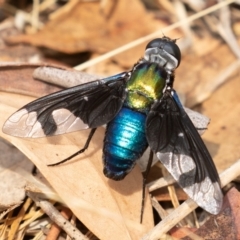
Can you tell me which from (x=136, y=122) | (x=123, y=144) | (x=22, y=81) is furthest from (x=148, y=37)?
(x=123, y=144)

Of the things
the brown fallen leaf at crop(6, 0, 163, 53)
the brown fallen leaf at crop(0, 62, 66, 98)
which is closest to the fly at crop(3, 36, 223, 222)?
the brown fallen leaf at crop(0, 62, 66, 98)

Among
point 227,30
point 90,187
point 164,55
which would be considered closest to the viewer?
point 90,187

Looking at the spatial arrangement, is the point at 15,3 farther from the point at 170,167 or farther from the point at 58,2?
the point at 170,167

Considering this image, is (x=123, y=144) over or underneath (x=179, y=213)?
over

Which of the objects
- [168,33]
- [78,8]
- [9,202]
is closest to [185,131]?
[9,202]

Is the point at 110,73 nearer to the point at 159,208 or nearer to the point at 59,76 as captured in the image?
the point at 59,76
